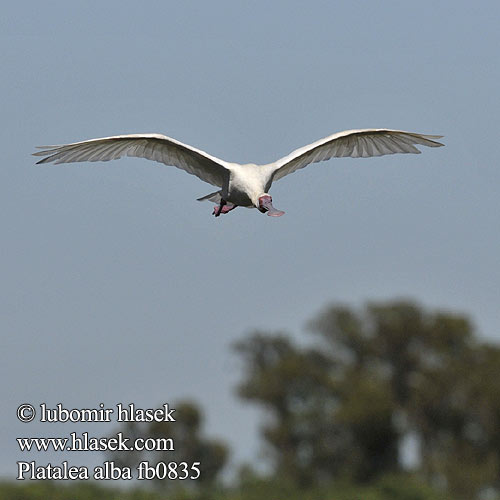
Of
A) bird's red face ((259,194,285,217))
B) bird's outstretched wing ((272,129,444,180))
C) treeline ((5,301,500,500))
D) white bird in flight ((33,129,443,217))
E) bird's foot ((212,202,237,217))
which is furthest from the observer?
treeline ((5,301,500,500))

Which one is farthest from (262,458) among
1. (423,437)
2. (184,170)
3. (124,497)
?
(184,170)

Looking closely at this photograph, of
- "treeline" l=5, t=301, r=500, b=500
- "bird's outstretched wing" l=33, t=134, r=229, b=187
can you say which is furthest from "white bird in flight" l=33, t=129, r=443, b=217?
"treeline" l=5, t=301, r=500, b=500

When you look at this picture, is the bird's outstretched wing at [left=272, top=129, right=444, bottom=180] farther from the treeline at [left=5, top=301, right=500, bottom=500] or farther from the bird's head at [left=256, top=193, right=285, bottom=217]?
the treeline at [left=5, top=301, right=500, bottom=500]

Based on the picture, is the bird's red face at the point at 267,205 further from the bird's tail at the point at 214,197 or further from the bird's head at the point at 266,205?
the bird's tail at the point at 214,197

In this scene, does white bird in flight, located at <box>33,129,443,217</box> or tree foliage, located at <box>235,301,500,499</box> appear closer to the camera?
white bird in flight, located at <box>33,129,443,217</box>

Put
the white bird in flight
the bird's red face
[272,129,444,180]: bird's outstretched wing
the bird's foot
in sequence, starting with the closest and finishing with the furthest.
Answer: the bird's red face
the white bird in flight
the bird's foot
[272,129,444,180]: bird's outstretched wing

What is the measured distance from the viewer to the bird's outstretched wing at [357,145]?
1900cm

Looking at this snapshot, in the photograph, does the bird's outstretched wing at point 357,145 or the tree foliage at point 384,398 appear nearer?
the bird's outstretched wing at point 357,145

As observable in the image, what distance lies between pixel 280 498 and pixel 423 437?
32.6 ft

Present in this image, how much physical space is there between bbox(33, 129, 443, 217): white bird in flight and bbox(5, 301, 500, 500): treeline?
1873cm

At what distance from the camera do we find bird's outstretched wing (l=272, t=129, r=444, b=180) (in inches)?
748

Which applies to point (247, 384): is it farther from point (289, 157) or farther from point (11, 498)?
point (289, 157)

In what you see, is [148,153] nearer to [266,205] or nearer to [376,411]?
[266,205]

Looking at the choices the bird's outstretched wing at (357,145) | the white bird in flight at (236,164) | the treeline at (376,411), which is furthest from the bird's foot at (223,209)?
the treeline at (376,411)
